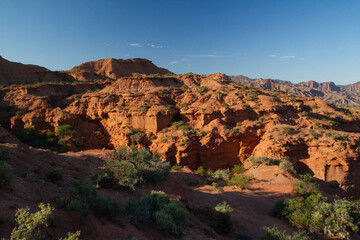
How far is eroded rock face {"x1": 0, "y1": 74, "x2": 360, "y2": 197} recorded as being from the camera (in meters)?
15.6

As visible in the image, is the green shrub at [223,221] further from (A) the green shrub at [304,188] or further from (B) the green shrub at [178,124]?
(B) the green shrub at [178,124]

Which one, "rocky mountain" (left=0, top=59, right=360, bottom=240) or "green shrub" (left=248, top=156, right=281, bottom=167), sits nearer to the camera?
"rocky mountain" (left=0, top=59, right=360, bottom=240)

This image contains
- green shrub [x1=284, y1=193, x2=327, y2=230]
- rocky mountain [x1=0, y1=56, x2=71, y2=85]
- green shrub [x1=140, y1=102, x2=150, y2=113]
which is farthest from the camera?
rocky mountain [x1=0, y1=56, x2=71, y2=85]

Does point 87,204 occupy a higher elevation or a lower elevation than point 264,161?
higher

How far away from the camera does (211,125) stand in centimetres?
1841

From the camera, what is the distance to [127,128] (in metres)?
19.6

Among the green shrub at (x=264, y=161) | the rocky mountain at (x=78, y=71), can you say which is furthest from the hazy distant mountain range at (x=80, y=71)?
the green shrub at (x=264, y=161)

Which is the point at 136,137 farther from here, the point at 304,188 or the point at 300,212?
the point at 300,212

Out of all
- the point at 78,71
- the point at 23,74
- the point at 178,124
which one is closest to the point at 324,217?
the point at 178,124

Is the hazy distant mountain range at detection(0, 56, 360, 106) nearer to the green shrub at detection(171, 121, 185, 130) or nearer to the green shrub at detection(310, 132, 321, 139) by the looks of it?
the green shrub at detection(171, 121, 185, 130)

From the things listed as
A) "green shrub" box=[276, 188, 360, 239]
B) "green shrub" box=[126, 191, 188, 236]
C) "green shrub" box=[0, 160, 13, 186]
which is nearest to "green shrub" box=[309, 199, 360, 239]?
"green shrub" box=[276, 188, 360, 239]

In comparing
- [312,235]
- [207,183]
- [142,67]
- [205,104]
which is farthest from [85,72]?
[312,235]

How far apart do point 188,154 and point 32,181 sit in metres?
12.2

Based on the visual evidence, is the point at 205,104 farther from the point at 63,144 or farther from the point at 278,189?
the point at 63,144
